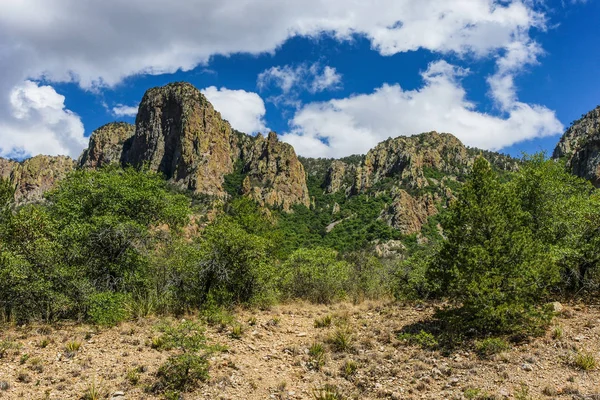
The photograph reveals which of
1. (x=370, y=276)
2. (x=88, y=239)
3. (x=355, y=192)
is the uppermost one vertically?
(x=355, y=192)

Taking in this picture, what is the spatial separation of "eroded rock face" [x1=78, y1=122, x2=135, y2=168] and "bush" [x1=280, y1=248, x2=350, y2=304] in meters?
190

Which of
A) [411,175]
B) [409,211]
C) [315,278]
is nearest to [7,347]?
[315,278]

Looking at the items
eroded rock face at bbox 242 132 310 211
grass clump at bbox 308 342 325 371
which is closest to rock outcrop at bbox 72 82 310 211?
eroded rock face at bbox 242 132 310 211

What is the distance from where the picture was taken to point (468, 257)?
10.2 m

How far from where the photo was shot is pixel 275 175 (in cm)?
15350

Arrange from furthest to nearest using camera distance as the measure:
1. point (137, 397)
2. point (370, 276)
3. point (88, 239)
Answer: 1. point (370, 276)
2. point (88, 239)
3. point (137, 397)

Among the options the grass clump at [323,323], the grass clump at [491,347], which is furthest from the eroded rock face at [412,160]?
the grass clump at [491,347]

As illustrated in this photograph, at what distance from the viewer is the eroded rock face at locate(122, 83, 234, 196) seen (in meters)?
141

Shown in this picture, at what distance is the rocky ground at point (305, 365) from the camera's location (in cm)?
773

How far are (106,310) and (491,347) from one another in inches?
430

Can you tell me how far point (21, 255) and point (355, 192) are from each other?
468 feet

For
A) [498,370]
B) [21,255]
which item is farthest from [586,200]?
[21,255]

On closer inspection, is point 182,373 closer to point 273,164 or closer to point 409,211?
point 409,211

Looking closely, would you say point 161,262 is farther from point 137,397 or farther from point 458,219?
point 458,219
